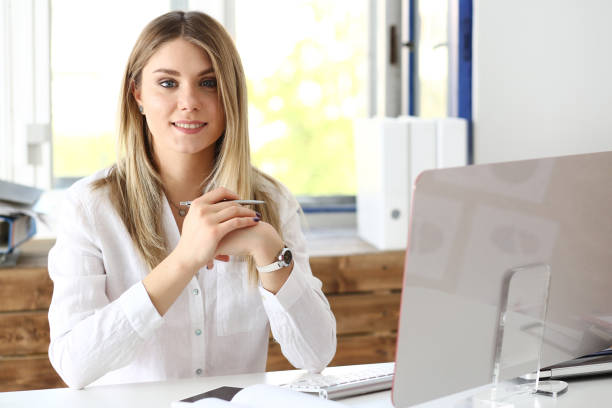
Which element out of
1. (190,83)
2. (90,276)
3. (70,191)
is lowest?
(90,276)

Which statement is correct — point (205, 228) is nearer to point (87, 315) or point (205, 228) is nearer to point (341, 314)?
point (87, 315)

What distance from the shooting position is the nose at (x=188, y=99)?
56.1 inches

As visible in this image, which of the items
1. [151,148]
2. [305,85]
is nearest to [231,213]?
[151,148]

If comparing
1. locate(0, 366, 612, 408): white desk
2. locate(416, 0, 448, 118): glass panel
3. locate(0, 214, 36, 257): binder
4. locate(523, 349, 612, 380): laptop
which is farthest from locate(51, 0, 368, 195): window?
locate(523, 349, 612, 380): laptop

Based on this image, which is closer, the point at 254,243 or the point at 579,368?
the point at 579,368

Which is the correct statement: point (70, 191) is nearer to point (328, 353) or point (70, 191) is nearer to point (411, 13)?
point (328, 353)

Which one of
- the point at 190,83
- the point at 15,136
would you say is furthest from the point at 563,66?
the point at 15,136

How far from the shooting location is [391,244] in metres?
2.21

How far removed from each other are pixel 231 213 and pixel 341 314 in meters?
0.94

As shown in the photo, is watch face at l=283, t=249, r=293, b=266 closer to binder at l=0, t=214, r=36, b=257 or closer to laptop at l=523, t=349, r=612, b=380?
laptop at l=523, t=349, r=612, b=380

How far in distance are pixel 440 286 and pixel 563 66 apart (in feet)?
4.78

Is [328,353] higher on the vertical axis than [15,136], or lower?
lower

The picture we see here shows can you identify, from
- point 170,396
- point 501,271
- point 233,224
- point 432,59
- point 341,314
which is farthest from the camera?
point 432,59

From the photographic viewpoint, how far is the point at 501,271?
93cm
